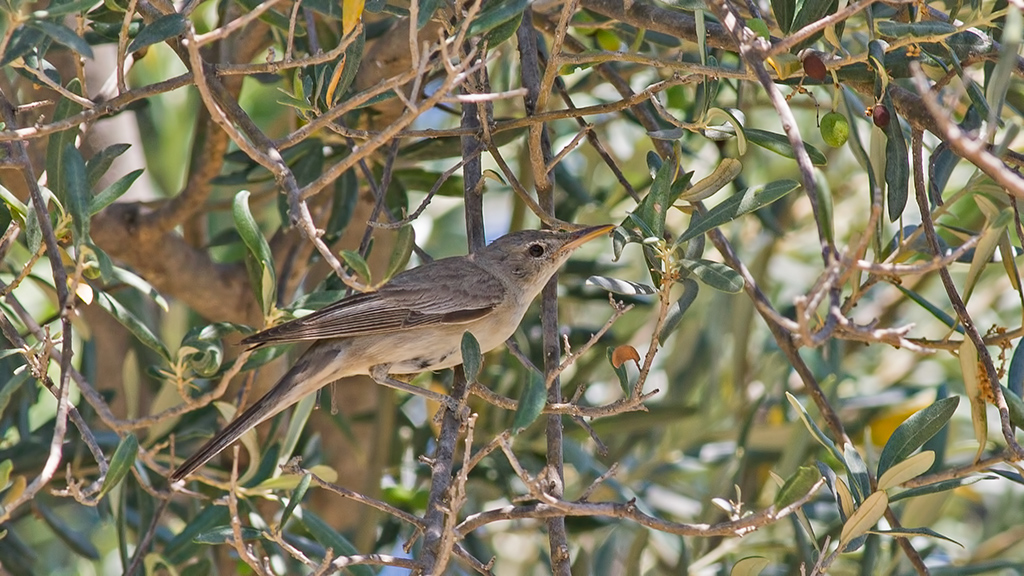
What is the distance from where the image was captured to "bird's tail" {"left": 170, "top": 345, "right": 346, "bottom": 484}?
10.6ft

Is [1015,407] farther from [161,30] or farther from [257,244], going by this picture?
[161,30]

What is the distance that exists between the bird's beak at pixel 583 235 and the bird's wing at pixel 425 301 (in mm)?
314

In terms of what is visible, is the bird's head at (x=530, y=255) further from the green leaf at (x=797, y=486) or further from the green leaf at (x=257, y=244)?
the green leaf at (x=797, y=486)

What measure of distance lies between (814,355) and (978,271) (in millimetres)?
1758

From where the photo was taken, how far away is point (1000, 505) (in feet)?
16.9

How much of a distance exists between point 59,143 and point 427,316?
149 centimetres

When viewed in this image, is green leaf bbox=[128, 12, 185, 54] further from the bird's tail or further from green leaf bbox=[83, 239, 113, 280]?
the bird's tail

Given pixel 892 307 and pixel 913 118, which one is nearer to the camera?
pixel 913 118

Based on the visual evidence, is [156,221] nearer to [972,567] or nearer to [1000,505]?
[972,567]

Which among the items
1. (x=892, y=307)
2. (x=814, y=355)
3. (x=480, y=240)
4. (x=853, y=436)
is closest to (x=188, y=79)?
(x=480, y=240)

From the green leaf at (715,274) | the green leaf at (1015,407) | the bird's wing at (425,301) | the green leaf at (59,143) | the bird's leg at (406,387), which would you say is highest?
the green leaf at (59,143)

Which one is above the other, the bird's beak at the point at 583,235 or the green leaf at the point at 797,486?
the bird's beak at the point at 583,235

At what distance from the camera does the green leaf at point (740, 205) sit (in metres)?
2.53

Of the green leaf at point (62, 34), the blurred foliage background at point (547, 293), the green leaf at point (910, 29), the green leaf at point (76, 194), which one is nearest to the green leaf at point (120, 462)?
the blurred foliage background at point (547, 293)
